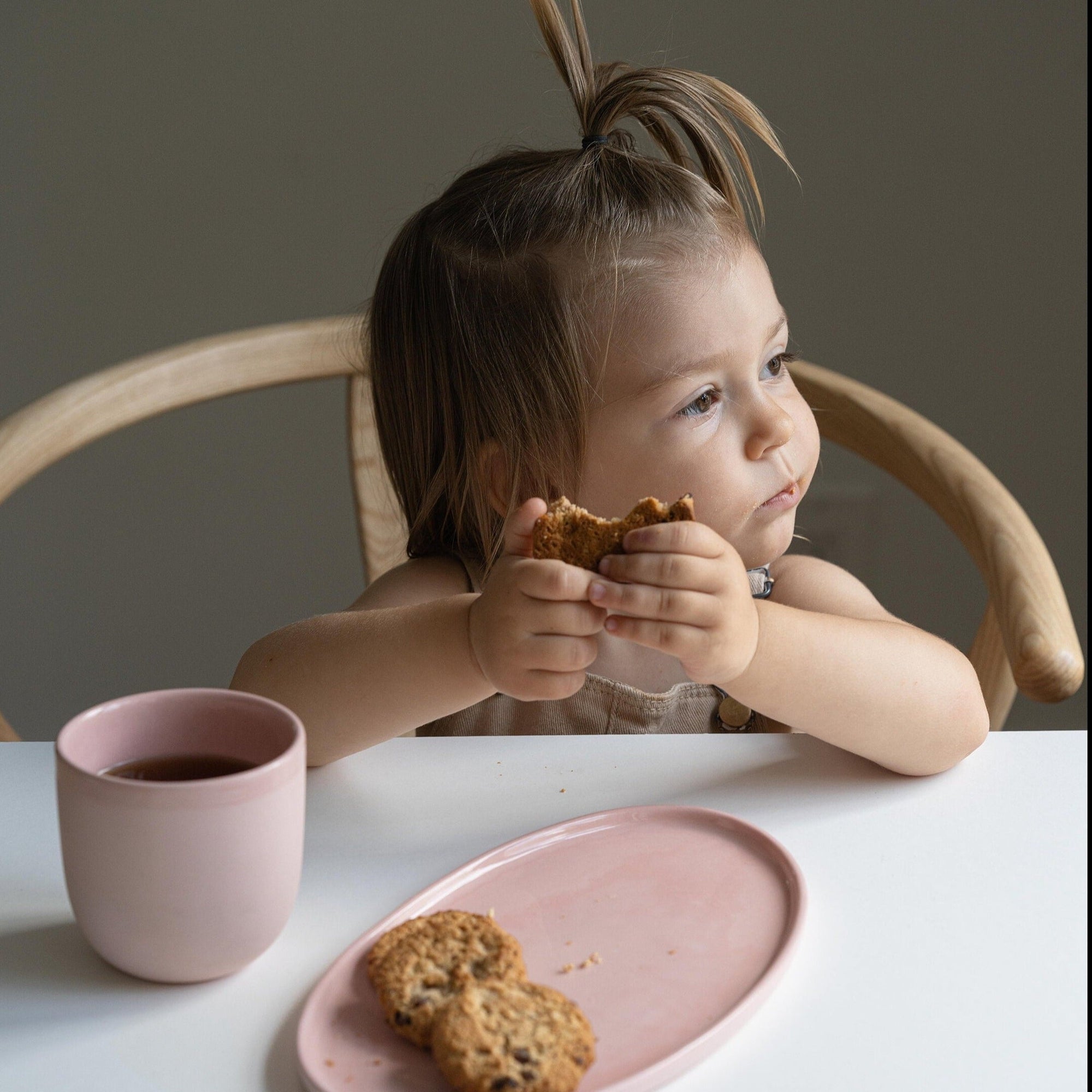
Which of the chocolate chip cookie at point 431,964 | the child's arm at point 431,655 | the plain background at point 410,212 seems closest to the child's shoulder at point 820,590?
the child's arm at point 431,655

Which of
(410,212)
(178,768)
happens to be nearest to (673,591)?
(178,768)

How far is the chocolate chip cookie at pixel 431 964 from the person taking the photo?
1.47 ft

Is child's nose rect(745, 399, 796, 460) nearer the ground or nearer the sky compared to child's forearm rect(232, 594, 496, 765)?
nearer the sky

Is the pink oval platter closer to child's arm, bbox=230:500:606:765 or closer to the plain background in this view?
child's arm, bbox=230:500:606:765

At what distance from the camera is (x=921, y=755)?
2.17 ft

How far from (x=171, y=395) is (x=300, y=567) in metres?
1.12

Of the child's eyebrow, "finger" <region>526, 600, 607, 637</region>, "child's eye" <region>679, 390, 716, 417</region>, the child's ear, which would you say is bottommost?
the child's ear

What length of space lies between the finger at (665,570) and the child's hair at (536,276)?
0.99 ft

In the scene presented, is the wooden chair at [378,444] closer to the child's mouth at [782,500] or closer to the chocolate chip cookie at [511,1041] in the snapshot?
the child's mouth at [782,500]

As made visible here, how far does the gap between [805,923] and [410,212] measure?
1.69 metres

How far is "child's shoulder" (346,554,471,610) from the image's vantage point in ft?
2.99

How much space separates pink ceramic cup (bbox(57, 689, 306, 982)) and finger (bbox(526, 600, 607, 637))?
145mm

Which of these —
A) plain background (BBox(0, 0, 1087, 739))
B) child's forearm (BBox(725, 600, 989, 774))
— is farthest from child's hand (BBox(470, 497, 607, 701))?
plain background (BBox(0, 0, 1087, 739))

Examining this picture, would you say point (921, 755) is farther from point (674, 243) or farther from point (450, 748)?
point (674, 243)
